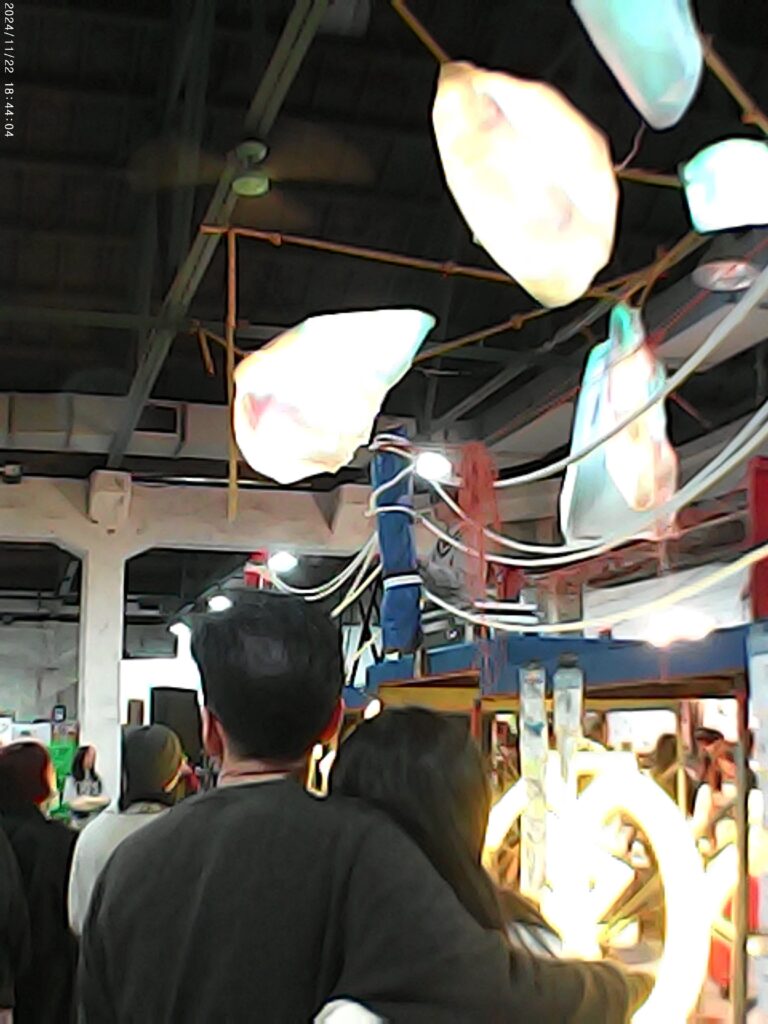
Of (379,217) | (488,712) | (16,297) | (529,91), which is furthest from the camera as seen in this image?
(16,297)

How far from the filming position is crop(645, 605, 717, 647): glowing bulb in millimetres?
2520

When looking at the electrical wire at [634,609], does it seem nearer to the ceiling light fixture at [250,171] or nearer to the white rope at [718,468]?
the white rope at [718,468]

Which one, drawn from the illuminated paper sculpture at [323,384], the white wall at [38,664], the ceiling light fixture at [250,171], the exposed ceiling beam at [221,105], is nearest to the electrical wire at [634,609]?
the illuminated paper sculpture at [323,384]

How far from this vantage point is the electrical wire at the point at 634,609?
82.4 inches

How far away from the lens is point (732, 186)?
300cm

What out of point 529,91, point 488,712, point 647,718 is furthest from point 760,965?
point 647,718

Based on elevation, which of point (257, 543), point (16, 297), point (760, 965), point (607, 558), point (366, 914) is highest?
point (16, 297)

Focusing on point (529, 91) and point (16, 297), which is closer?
point (529, 91)

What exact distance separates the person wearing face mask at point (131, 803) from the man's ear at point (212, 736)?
51.9 inches

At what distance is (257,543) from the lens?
10.5m

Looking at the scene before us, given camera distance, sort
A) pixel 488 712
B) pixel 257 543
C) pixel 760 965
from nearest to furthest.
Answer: pixel 760 965 < pixel 488 712 < pixel 257 543

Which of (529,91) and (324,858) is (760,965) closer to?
(324,858)

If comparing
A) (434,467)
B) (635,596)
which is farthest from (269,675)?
(635,596)

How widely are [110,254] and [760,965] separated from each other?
6150mm
